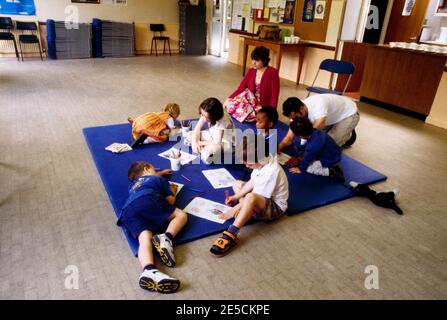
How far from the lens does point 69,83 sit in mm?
5707

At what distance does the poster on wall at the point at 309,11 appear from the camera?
19.9ft

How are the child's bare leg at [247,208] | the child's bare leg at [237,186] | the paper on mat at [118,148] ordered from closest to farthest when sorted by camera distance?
the child's bare leg at [247,208]
the child's bare leg at [237,186]
the paper on mat at [118,148]

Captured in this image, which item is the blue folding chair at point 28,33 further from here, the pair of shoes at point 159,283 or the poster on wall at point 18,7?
the pair of shoes at point 159,283

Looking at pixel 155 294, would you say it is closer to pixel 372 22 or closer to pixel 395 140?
pixel 395 140

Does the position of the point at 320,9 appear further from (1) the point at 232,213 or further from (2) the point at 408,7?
(1) the point at 232,213

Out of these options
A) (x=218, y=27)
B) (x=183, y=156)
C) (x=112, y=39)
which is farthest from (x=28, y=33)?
(x=183, y=156)

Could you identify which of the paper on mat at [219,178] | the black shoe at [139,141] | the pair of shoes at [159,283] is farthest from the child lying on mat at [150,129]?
the pair of shoes at [159,283]

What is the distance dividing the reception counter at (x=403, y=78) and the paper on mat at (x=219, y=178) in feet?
11.6

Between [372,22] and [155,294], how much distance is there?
6240 millimetres

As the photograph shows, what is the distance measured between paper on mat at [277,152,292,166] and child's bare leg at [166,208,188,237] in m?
1.30

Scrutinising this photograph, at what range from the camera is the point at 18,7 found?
288 inches

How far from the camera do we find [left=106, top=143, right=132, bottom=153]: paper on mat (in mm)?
3108

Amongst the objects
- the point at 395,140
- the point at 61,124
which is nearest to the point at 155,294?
the point at 61,124

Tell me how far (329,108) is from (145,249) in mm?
2263
